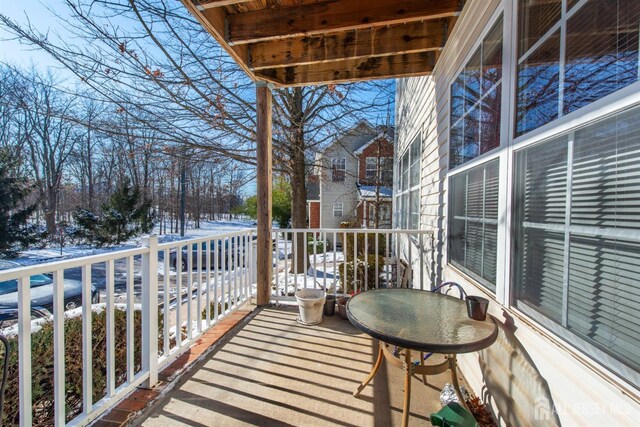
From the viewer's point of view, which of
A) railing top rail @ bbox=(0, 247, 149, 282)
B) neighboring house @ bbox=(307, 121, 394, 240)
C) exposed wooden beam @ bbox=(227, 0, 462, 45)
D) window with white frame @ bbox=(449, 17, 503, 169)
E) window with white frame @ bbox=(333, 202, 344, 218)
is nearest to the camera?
railing top rail @ bbox=(0, 247, 149, 282)

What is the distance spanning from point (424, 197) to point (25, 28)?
6424mm

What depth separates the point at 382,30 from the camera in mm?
2822

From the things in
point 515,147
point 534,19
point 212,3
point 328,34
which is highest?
point 328,34

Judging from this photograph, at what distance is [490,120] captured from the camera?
6.09 feet

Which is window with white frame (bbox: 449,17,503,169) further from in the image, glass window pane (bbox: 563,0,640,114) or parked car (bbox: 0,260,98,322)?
parked car (bbox: 0,260,98,322)

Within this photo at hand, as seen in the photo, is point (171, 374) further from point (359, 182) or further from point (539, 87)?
point (359, 182)

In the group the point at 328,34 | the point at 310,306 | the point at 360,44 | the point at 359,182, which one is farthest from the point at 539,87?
the point at 359,182

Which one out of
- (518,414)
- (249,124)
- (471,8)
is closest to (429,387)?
(518,414)

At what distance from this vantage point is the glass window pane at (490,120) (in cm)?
174

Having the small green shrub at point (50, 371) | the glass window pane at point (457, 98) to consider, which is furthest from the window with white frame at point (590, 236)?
the small green shrub at point (50, 371)

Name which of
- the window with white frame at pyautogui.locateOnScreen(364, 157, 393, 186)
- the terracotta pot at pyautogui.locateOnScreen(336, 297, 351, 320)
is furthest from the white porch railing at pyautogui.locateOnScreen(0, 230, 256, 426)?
the window with white frame at pyautogui.locateOnScreen(364, 157, 393, 186)

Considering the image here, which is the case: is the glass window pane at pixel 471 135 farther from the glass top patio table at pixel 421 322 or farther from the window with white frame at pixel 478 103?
the glass top patio table at pixel 421 322

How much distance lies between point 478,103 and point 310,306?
237cm

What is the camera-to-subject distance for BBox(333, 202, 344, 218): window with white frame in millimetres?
15436
